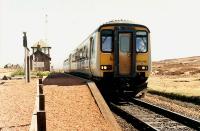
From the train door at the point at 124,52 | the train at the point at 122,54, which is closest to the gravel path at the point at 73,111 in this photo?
the train at the point at 122,54

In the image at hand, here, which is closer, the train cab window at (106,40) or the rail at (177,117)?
the rail at (177,117)

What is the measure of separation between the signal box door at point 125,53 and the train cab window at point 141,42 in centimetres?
39

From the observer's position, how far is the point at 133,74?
19438 mm

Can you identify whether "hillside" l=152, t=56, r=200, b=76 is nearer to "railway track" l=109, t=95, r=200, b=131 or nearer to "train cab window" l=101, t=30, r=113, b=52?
"train cab window" l=101, t=30, r=113, b=52

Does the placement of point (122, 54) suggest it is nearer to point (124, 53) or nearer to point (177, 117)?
point (124, 53)

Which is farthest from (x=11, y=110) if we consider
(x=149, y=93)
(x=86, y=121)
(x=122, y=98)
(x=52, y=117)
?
(x=149, y=93)

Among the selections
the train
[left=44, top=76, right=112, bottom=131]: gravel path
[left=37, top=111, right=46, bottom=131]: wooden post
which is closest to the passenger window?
the train

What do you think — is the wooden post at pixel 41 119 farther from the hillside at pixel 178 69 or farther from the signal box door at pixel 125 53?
the hillside at pixel 178 69

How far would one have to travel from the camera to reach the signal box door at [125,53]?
19422 millimetres

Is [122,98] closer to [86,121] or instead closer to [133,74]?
[133,74]

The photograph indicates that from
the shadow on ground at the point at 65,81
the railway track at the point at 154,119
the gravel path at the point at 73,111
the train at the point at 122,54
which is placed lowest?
the railway track at the point at 154,119

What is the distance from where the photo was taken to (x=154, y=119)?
14492 millimetres

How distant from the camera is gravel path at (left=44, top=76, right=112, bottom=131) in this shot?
1142 cm

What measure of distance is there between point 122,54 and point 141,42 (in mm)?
1158
